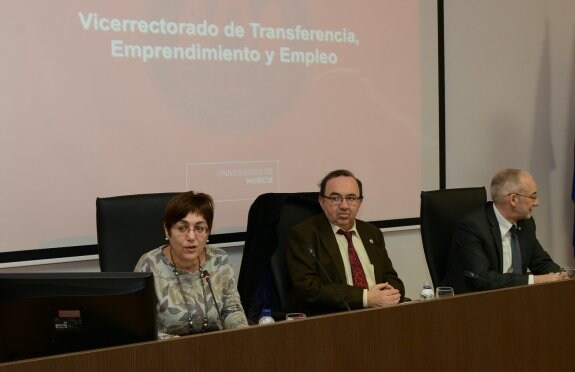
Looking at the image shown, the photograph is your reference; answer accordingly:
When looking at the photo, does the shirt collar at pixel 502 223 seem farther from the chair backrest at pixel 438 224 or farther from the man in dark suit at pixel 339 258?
the man in dark suit at pixel 339 258

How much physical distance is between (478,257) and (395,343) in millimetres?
1492

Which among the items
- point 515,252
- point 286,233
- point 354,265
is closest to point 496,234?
point 515,252

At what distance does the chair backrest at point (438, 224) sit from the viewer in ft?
12.1

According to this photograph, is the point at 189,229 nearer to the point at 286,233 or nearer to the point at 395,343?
the point at 286,233

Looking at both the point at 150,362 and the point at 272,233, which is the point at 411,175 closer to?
the point at 272,233

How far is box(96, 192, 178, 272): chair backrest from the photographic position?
313cm

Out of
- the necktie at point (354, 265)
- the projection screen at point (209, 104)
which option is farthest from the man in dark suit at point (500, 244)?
the projection screen at point (209, 104)

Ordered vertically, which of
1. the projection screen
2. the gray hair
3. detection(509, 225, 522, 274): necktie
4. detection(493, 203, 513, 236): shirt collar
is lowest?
detection(509, 225, 522, 274): necktie

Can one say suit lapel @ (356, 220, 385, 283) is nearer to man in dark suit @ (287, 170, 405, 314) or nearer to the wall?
man in dark suit @ (287, 170, 405, 314)

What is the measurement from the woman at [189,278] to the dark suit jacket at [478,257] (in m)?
1.13

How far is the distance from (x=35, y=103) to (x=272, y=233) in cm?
115

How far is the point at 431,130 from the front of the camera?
477cm

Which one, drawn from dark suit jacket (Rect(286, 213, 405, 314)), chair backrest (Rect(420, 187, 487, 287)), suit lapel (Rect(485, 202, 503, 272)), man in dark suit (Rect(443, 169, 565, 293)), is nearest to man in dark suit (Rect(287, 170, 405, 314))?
dark suit jacket (Rect(286, 213, 405, 314))

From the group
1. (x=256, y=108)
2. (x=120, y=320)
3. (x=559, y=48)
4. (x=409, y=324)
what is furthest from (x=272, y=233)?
(x=559, y=48)
